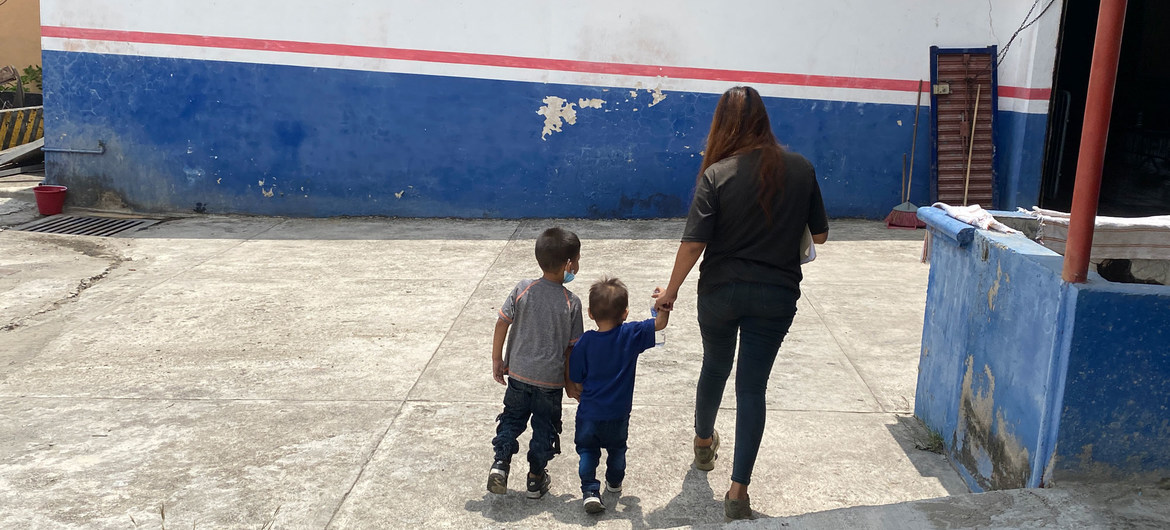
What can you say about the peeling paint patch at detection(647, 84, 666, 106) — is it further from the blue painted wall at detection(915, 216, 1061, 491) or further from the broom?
the blue painted wall at detection(915, 216, 1061, 491)

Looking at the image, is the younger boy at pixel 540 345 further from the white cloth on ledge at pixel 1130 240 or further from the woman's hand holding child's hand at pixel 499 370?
the white cloth on ledge at pixel 1130 240

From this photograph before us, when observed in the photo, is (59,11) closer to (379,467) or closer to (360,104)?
(360,104)

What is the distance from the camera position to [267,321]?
597cm

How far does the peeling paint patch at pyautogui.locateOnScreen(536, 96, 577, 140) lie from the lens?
943 cm

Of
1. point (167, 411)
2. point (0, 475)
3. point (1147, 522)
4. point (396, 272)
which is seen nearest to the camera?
point (1147, 522)

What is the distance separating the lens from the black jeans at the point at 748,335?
3307 mm

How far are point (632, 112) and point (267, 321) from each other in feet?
15.5

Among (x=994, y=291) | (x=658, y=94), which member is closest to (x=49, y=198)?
(x=658, y=94)

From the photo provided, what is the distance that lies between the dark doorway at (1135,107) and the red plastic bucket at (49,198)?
11.0 m

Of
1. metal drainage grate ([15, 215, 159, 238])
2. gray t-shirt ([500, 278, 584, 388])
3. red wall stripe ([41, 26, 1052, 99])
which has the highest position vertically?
red wall stripe ([41, 26, 1052, 99])

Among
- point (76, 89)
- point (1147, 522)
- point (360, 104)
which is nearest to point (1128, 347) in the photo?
point (1147, 522)

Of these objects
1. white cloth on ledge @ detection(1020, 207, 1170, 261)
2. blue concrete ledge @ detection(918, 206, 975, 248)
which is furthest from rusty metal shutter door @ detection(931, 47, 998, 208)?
white cloth on ledge @ detection(1020, 207, 1170, 261)

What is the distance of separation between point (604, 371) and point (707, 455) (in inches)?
29.1

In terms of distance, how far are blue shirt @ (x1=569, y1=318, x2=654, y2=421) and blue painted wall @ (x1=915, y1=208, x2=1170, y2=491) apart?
1.31 m
